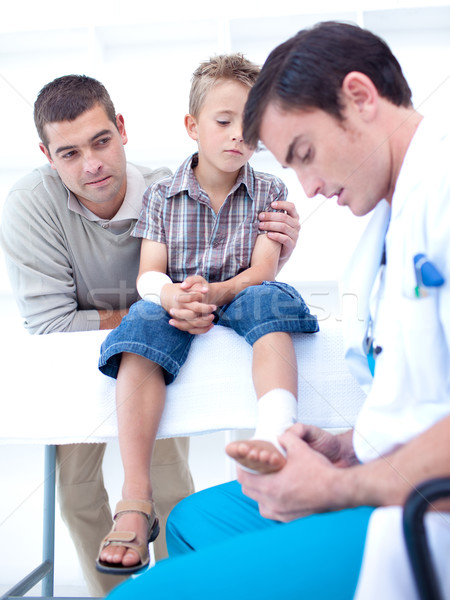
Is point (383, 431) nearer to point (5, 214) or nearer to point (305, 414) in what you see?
point (305, 414)

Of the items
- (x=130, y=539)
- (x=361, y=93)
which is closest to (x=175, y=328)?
(x=130, y=539)

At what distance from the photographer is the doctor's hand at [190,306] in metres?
1.18

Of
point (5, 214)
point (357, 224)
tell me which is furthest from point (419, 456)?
point (357, 224)

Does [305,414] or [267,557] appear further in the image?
[305,414]

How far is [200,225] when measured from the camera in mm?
1511

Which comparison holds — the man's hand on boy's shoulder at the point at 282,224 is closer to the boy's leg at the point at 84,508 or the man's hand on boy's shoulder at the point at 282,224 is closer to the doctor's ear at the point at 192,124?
the doctor's ear at the point at 192,124

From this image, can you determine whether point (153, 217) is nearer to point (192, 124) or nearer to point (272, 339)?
point (192, 124)

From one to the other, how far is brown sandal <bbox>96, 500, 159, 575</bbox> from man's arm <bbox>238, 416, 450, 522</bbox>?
0.94 feet

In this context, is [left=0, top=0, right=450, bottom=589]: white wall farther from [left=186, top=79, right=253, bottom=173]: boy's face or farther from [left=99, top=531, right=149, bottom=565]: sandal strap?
[left=99, top=531, right=149, bottom=565]: sandal strap

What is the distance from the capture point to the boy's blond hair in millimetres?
1463

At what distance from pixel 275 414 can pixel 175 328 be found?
349 mm

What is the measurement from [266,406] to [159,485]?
1027mm

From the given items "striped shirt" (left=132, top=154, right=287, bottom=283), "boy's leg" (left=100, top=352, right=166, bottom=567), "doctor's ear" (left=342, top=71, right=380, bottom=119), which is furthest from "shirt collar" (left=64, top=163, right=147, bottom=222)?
"doctor's ear" (left=342, top=71, right=380, bottom=119)

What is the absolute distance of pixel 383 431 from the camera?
→ 0.70 metres
